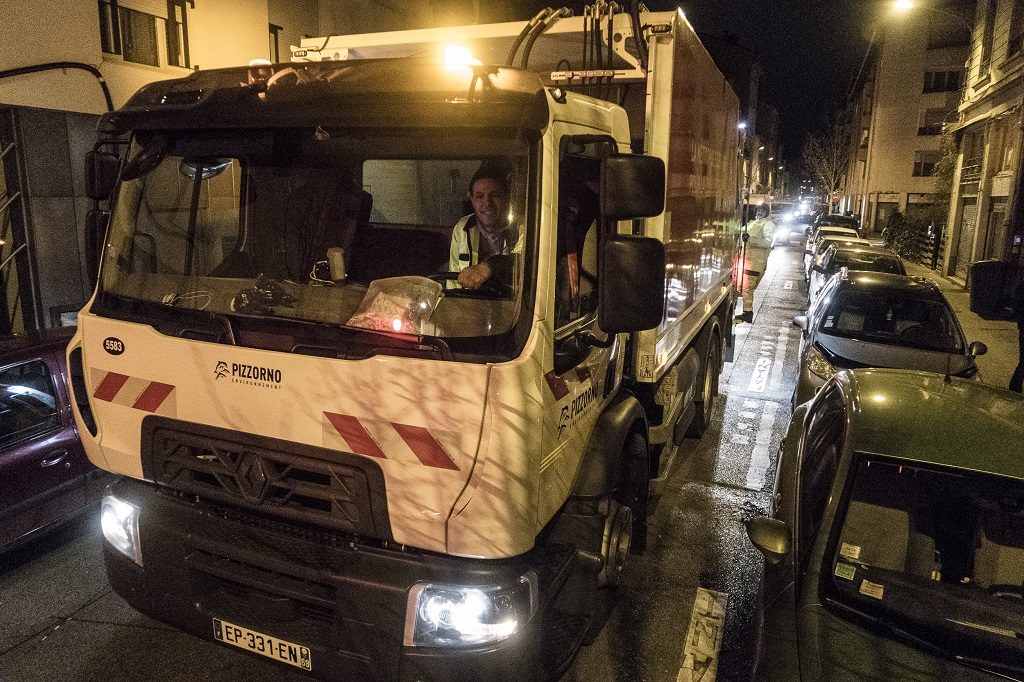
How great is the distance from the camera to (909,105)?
1731 inches

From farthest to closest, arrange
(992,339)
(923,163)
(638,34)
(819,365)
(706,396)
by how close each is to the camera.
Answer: (923,163) < (992,339) < (706,396) < (819,365) < (638,34)

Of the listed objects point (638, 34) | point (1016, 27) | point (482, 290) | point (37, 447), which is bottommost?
point (37, 447)

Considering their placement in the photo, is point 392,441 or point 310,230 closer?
point 392,441

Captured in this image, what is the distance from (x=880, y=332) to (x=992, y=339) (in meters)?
8.38

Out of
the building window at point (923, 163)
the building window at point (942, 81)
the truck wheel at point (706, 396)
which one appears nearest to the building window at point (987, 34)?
the truck wheel at point (706, 396)

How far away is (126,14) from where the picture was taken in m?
11.0

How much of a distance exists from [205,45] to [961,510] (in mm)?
13254

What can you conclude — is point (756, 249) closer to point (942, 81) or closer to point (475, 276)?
point (475, 276)

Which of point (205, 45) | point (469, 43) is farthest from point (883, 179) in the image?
point (469, 43)

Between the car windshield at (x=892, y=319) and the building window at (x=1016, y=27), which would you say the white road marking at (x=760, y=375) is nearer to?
the car windshield at (x=892, y=319)

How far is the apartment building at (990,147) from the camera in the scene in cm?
1738

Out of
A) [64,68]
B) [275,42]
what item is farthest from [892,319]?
[275,42]

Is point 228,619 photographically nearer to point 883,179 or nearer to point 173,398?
point 173,398

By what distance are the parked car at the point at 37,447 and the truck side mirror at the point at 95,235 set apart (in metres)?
1.62
